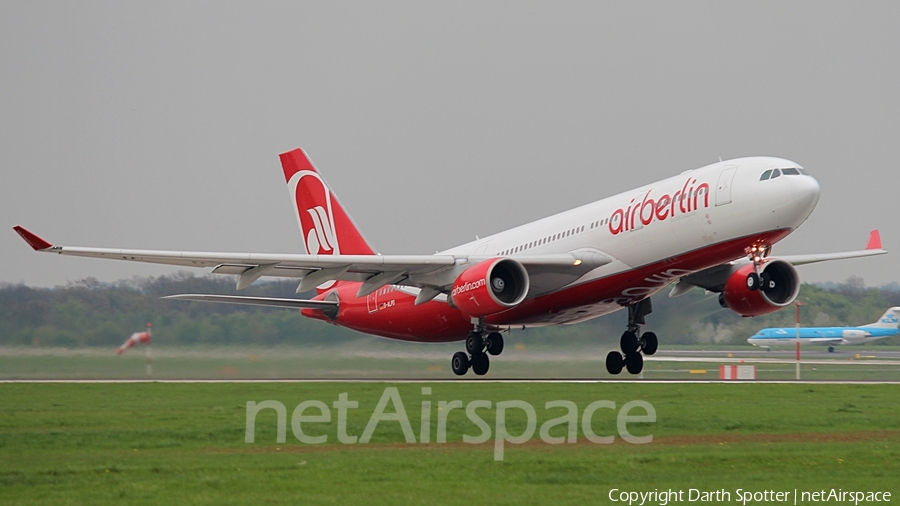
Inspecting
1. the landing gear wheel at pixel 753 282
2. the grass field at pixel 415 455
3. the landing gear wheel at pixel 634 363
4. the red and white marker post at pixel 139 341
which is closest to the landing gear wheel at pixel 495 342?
the landing gear wheel at pixel 634 363

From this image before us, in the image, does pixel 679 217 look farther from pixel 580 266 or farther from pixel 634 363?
pixel 634 363

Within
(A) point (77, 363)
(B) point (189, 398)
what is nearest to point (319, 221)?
(A) point (77, 363)

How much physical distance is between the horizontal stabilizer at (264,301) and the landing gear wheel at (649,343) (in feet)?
34.6

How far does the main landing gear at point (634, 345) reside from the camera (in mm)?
33469

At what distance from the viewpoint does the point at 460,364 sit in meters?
33.3

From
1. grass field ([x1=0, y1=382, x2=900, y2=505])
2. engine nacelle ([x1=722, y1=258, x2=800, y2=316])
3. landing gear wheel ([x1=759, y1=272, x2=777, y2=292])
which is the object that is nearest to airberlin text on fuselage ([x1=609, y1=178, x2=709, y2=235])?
engine nacelle ([x1=722, y1=258, x2=800, y2=316])

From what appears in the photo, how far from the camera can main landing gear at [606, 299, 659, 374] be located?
33469 millimetres

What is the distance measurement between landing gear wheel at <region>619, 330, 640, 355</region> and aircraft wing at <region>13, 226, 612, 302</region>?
178 inches

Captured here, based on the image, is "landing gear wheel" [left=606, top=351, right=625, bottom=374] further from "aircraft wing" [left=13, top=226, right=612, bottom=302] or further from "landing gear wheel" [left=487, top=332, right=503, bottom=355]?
"aircraft wing" [left=13, top=226, right=612, bottom=302]

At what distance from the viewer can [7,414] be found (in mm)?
21344

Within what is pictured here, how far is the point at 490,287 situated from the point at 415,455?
1413 cm

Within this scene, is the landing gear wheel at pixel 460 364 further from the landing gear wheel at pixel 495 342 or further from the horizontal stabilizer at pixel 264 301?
the horizontal stabilizer at pixel 264 301

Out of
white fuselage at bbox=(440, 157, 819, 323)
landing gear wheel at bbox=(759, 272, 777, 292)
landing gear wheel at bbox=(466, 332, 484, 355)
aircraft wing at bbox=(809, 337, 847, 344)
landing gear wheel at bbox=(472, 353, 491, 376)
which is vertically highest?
white fuselage at bbox=(440, 157, 819, 323)

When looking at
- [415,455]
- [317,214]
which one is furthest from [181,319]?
[415,455]
